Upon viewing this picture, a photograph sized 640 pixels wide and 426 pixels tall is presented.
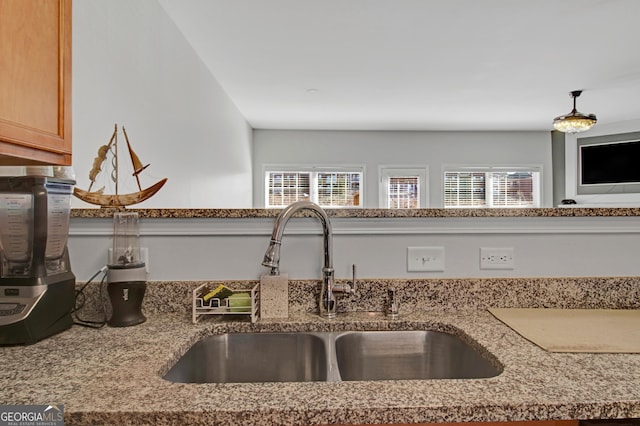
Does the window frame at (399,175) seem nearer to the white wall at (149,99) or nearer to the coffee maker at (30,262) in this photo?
the white wall at (149,99)

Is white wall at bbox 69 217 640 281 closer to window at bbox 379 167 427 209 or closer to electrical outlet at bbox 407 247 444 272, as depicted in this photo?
electrical outlet at bbox 407 247 444 272

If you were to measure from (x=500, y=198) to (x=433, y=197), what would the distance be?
128 cm

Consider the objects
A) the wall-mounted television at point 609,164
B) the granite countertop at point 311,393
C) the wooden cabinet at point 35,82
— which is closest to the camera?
the granite countertop at point 311,393

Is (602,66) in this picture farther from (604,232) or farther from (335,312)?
(335,312)

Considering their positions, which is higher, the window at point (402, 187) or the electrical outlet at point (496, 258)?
the window at point (402, 187)

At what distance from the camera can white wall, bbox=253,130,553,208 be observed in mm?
6219

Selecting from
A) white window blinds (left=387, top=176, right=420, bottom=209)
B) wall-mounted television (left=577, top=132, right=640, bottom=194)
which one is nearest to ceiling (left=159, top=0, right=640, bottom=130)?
wall-mounted television (left=577, top=132, right=640, bottom=194)

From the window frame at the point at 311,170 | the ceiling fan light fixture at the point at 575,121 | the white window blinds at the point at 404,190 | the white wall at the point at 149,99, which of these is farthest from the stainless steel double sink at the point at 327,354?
the white window blinds at the point at 404,190

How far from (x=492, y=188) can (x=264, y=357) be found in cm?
641

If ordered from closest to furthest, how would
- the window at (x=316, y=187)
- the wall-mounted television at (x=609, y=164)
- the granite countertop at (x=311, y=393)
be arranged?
the granite countertop at (x=311, y=393) < the wall-mounted television at (x=609, y=164) < the window at (x=316, y=187)

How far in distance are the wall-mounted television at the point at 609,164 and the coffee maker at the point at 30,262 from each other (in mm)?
7225

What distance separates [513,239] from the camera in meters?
1.22

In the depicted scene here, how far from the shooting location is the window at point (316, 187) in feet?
20.7

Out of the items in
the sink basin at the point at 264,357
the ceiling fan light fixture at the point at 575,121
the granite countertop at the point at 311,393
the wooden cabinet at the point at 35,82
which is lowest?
the sink basin at the point at 264,357
